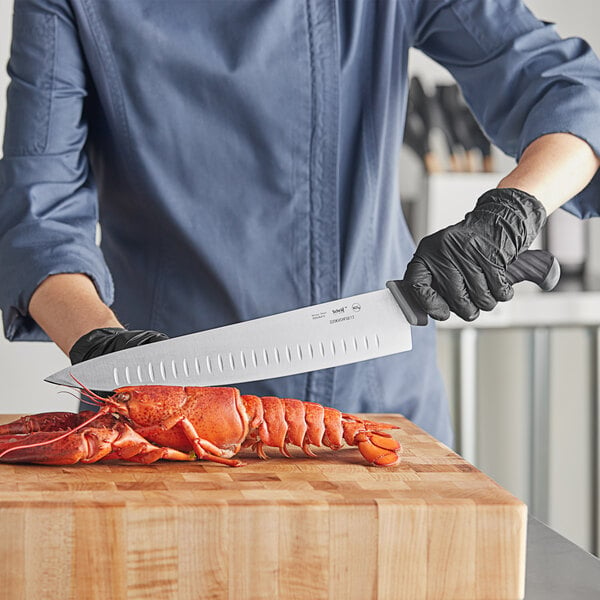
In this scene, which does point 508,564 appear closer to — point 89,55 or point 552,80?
point 552,80

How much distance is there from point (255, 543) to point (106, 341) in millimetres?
390

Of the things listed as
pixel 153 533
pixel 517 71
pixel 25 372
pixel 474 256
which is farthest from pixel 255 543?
pixel 25 372

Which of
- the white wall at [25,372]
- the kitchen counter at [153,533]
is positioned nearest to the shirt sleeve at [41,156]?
the kitchen counter at [153,533]

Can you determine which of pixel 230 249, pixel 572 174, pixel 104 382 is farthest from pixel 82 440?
pixel 572 174

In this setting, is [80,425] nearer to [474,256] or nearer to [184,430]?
[184,430]

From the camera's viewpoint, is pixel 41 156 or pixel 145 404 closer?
pixel 145 404

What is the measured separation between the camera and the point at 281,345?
1157 mm

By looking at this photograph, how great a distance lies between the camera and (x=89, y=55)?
4.45ft

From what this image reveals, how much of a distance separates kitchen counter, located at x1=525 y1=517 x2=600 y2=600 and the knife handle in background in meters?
0.29

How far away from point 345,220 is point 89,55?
0.44 metres

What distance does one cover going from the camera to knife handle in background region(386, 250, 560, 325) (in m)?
1.13

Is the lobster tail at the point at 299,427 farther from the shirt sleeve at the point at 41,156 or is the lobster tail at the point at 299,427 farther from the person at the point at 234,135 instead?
the shirt sleeve at the point at 41,156

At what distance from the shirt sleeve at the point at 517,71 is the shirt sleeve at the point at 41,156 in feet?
1.75

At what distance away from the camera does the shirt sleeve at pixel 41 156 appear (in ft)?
4.27
